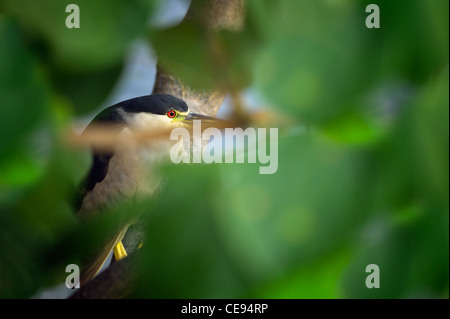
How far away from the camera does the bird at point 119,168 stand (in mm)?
130

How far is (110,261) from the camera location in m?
0.15

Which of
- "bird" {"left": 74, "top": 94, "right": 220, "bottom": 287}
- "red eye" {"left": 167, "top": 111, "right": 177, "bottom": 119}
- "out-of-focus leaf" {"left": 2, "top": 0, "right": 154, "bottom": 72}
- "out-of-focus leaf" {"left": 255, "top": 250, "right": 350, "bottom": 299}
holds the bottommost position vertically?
"out-of-focus leaf" {"left": 255, "top": 250, "right": 350, "bottom": 299}

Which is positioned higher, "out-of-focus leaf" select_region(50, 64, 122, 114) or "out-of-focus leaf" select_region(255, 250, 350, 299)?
"out-of-focus leaf" select_region(50, 64, 122, 114)

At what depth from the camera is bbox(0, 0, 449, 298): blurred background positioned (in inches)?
3.8

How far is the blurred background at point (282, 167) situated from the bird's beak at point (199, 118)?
2 cm

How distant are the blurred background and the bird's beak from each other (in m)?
0.02

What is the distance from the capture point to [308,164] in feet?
0.32

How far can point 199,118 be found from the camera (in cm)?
15

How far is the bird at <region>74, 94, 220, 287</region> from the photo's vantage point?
130 mm

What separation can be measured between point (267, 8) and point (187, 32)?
0.11 feet

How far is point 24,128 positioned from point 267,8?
0.07 metres

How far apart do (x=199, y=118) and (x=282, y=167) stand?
0.06 metres

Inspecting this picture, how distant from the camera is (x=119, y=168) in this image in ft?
0.46

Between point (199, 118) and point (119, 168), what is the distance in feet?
0.10
